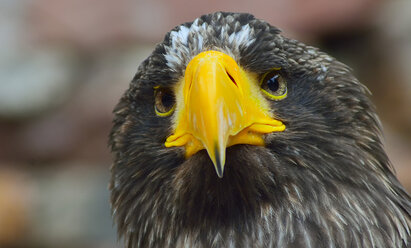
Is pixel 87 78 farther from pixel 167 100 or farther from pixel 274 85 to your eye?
pixel 274 85

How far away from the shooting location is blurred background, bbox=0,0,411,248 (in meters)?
4.26

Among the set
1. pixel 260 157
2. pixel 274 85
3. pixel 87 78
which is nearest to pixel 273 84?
pixel 274 85

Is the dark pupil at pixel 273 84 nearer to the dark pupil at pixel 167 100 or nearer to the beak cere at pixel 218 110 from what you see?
the beak cere at pixel 218 110

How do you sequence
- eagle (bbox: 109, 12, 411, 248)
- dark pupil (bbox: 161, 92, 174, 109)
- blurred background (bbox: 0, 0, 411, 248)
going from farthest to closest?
blurred background (bbox: 0, 0, 411, 248) → dark pupil (bbox: 161, 92, 174, 109) → eagle (bbox: 109, 12, 411, 248)

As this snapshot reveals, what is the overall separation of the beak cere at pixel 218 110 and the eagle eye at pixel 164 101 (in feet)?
0.14

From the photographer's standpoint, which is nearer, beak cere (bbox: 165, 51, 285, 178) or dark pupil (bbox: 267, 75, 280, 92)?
beak cere (bbox: 165, 51, 285, 178)

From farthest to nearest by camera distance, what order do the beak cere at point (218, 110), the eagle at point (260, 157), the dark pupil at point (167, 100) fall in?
the dark pupil at point (167, 100) → the eagle at point (260, 157) → the beak cere at point (218, 110)

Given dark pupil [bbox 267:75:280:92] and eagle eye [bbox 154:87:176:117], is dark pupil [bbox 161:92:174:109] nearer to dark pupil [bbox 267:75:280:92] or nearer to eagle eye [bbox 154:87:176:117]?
eagle eye [bbox 154:87:176:117]

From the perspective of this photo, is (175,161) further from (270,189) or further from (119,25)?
(119,25)

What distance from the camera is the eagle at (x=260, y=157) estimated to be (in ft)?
6.36

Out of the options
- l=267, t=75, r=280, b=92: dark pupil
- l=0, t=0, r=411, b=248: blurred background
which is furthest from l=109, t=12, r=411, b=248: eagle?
l=0, t=0, r=411, b=248: blurred background

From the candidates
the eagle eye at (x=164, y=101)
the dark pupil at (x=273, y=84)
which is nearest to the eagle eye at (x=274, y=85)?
the dark pupil at (x=273, y=84)

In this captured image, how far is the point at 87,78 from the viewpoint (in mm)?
4305

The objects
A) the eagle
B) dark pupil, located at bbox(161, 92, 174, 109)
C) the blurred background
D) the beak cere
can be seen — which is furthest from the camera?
the blurred background
